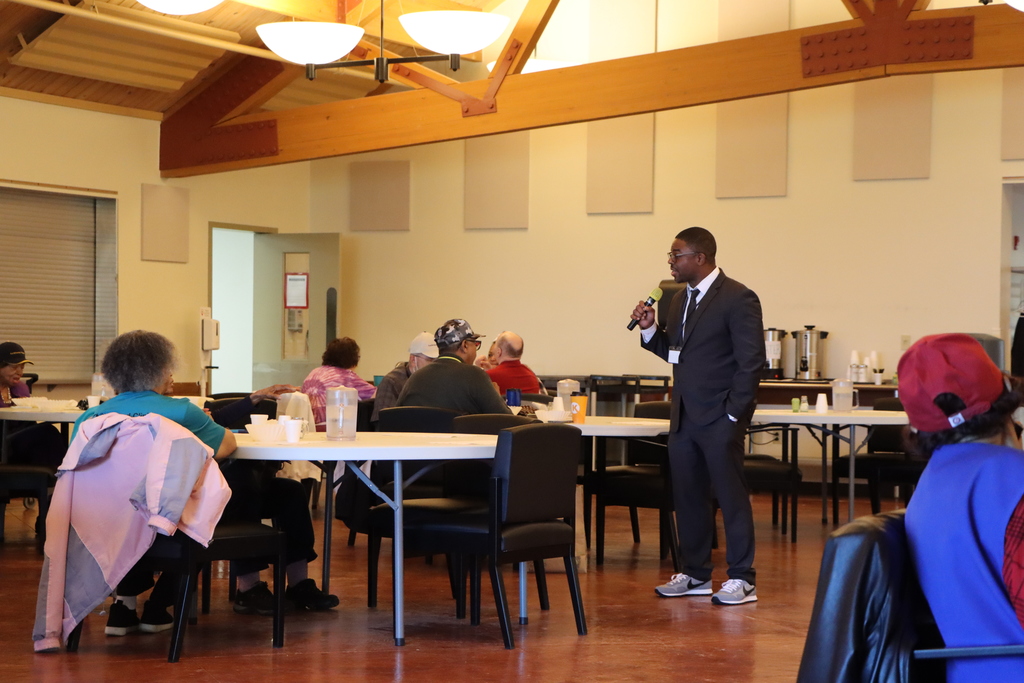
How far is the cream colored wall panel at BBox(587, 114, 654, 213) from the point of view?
33.1ft

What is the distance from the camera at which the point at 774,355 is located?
30.3ft

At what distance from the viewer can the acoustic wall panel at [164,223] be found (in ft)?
33.6

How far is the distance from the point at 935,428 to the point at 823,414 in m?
4.45

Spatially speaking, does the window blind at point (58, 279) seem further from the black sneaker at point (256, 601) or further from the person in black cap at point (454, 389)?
the black sneaker at point (256, 601)

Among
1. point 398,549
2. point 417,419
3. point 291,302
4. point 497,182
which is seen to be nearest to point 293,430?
point 398,549

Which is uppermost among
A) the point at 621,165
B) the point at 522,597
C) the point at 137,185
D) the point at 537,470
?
the point at 621,165

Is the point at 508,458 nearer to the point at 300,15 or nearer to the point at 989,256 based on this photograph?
the point at 300,15

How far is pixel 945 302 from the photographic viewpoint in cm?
910

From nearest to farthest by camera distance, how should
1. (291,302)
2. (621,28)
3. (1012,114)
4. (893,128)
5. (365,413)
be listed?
1. (365,413)
2. (1012,114)
3. (893,128)
4. (621,28)
5. (291,302)

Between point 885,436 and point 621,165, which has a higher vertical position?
point 621,165

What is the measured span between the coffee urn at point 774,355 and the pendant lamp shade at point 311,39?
14.8ft

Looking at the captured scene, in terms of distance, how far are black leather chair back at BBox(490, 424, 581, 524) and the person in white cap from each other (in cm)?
236

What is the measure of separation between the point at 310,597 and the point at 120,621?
30.4 inches

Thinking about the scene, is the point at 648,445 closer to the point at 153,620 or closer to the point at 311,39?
the point at 311,39
